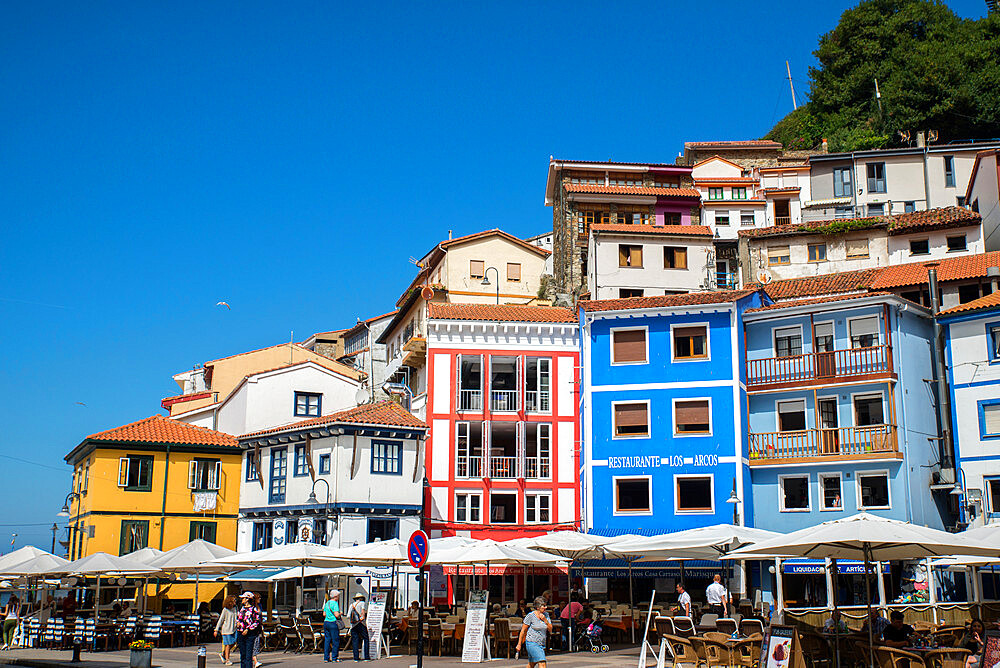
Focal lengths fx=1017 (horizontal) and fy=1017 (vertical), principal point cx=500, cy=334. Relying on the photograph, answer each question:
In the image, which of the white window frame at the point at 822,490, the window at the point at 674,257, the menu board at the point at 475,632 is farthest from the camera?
the window at the point at 674,257

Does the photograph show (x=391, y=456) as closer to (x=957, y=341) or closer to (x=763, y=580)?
(x=763, y=580)

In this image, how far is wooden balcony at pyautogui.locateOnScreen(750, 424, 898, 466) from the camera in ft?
121

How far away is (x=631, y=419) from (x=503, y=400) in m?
6.06

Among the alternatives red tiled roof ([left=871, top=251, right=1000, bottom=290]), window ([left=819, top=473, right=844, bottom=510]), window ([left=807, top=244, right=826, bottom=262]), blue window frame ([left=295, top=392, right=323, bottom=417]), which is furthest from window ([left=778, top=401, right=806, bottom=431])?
blue window frame ([left=295, top=392, right=323, bottom=417])

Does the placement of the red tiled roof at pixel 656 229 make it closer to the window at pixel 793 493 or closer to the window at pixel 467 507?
the window at pixel 467 507

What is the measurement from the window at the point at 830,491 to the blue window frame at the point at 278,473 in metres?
21.3

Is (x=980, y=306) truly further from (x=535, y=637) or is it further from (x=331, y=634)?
(x=331, y=634)

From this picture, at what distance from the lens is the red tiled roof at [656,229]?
5375cm

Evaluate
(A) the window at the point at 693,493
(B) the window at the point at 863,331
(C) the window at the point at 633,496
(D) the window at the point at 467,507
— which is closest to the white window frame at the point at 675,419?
(A) the window at the point at 693,493

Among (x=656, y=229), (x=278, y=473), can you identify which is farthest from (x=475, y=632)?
(x=656, y=229)

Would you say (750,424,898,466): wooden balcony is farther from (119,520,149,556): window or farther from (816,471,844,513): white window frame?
(119,520,149,556): window

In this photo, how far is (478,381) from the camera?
4572cm

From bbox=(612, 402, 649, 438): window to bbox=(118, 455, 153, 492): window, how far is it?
65.6ft

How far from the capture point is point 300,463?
41.4m
